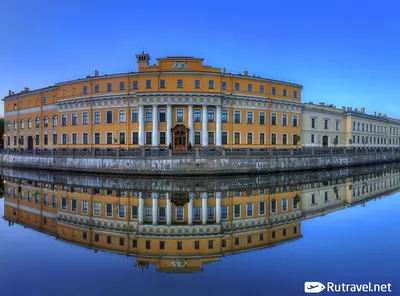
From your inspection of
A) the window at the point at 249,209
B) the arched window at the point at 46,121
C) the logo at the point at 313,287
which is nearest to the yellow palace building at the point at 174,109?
the arched window at the point at 46,121

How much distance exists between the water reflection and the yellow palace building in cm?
1369

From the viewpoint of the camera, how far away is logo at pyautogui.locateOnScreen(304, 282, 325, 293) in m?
7.31

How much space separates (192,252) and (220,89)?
32648 millimetres

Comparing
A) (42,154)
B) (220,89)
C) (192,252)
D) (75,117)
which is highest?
(220,89)

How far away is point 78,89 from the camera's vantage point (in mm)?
45281

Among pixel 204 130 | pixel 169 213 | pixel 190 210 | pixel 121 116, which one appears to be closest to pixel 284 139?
pixel 204 130

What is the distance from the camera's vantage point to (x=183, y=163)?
30.8 m

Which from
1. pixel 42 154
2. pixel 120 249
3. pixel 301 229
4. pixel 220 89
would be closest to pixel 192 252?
pixel 120 249

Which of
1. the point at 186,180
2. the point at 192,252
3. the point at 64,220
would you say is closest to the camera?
the point at 192,252

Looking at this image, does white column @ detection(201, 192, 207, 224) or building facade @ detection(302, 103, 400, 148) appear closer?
white column @ detection(201, 192, 207, 224)

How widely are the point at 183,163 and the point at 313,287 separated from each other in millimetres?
23834

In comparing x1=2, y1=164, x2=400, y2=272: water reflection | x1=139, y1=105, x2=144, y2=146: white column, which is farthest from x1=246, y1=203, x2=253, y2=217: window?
x1=139, y1=105, x2=144, y2=146: white column

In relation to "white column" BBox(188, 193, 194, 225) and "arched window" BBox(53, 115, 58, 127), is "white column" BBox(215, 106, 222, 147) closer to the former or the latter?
"white column" BBox(188, 193, 194, 225)

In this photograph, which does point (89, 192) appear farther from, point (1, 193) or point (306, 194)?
point (306, 194)
